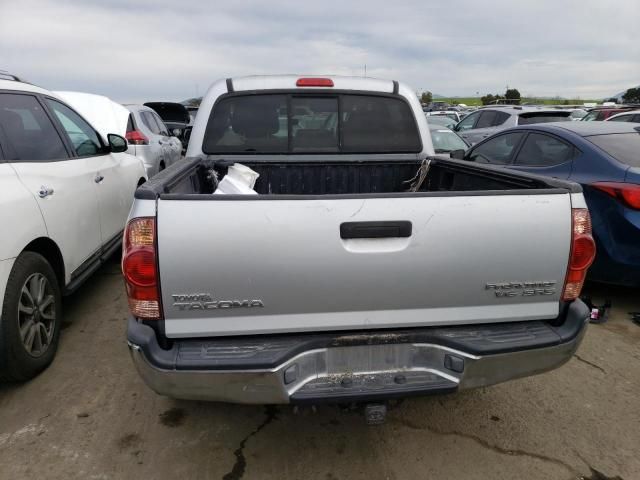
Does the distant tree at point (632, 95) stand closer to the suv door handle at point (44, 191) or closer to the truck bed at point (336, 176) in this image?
the truck bed at point (336, 176)

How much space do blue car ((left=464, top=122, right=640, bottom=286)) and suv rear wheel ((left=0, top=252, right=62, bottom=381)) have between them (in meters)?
4.38

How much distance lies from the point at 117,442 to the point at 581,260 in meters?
2.55

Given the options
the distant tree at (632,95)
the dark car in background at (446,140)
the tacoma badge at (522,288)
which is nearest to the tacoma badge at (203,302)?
the tacoma badge at (522,288)

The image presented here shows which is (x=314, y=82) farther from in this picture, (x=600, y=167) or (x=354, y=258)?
(x=600, y=167)

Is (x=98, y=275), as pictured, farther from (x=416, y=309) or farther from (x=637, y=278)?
(x=637, y=278)

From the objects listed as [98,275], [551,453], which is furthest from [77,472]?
[98,275]

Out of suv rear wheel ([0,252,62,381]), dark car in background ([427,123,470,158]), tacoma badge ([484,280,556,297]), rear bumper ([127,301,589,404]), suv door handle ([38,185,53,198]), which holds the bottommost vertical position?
suv rear wheel ([0,252,62,381])

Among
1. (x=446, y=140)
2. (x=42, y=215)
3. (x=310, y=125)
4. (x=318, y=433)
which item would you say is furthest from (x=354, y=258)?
(x=446, y=140)

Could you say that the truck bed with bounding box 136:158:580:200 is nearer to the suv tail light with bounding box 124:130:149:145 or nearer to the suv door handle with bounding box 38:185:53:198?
the suv door handle with bounding box 38:185:53:198

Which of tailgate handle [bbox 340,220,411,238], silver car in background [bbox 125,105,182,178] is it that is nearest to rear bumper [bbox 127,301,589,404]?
tailgate handle [bbox 340,220,411,238]

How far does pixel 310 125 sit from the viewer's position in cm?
379

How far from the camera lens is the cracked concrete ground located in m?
2.45

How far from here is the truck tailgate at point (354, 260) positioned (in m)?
1.96

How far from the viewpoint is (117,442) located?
8.61 ft
